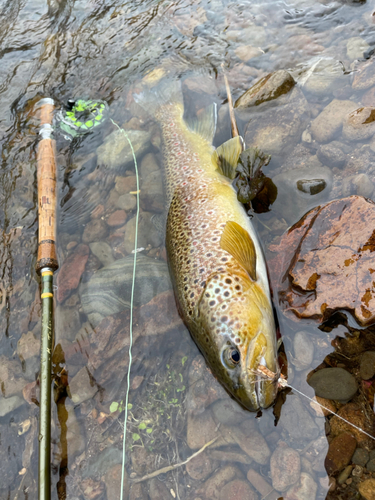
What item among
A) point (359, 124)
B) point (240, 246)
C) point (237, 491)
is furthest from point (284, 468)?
point (359, 124)

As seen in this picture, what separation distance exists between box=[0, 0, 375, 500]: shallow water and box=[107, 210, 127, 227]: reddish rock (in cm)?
1

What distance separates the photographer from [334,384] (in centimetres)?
301

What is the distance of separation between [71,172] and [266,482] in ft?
14.3

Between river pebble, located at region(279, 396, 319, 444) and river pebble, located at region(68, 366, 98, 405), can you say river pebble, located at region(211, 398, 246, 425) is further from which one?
river pebble, located at region(68, 366, 98, 405)

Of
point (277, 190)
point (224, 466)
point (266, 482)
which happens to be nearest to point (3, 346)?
point (224, 466)

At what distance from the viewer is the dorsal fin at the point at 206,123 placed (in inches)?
179

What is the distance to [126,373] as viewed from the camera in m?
3.64

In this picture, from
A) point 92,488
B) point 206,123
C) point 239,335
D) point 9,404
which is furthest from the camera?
point 206,123

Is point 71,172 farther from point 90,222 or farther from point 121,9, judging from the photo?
point 121,9

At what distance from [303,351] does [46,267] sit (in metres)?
2.67

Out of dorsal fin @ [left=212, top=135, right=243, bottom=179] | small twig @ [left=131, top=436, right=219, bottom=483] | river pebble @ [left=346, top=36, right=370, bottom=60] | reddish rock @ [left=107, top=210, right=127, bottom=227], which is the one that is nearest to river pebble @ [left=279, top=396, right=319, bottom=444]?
small twig @ [left=131, top=436, right=219, bottom=483]

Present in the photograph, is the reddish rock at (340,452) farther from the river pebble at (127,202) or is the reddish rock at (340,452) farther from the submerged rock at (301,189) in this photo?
the river pebble at (127,202)

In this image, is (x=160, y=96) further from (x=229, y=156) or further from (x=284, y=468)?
(x=284, y=468)

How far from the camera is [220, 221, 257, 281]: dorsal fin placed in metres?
3.27
